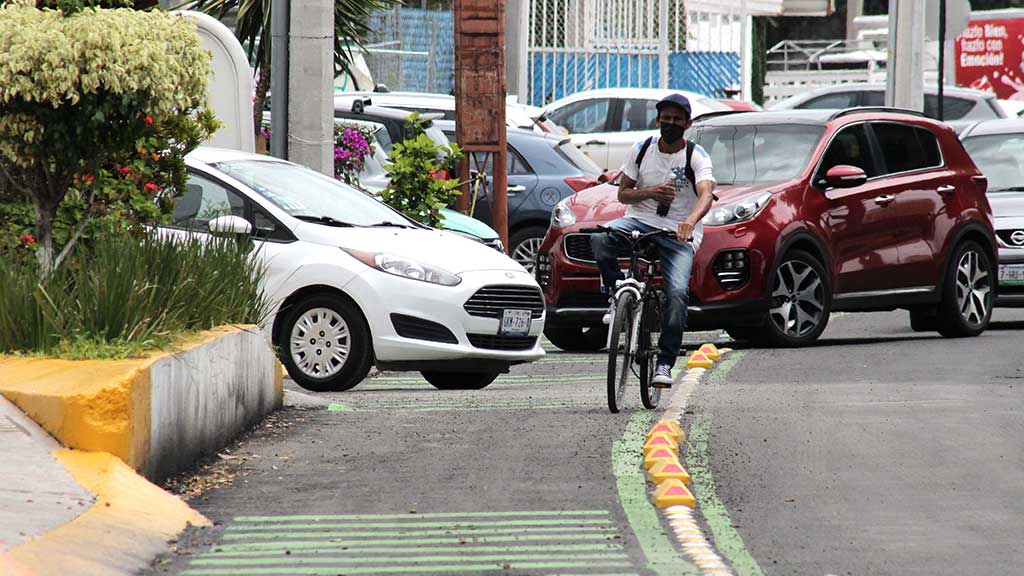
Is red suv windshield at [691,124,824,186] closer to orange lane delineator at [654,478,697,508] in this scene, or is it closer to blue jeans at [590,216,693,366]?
blue jeans at [590,216,693,366]

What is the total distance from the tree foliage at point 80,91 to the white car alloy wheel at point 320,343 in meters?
2.00

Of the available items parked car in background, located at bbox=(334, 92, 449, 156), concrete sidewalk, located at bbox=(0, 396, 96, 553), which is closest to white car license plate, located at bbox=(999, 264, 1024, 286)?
parked car in background, located at bbox=(334, 92, 449, 156)

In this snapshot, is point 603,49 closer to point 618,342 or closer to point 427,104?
point 427,104

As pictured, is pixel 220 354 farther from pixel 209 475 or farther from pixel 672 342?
pixel 672 342

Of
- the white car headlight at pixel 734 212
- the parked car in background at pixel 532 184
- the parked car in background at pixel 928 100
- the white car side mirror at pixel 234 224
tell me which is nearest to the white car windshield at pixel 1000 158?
the parked car in background at pixel 532 184

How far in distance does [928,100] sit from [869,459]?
2204 cm

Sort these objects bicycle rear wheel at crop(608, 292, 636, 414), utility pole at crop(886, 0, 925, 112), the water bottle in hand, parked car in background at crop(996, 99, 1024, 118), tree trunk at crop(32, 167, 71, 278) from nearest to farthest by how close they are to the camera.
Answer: tree trunk at crop(32, 167, 71, 278), bicycle rear wheel at crop(608, 292, 636, 414), the water bottle in hand, utility pole at crop(886, 0, 925, 112), parked car in background at crop(996, 99, 1024, 118)

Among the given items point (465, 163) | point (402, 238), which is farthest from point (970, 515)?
point (465, 163)

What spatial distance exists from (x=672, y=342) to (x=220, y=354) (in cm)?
296

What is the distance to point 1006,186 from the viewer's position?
1848 centimetres

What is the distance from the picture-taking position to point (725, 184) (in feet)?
48.5

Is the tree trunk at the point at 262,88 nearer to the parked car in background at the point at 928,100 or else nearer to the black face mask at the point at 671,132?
the black face mask at the point at 671,132

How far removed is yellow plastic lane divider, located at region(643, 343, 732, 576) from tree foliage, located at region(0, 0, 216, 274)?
2.95 metres

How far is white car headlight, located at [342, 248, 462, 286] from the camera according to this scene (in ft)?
39.5
